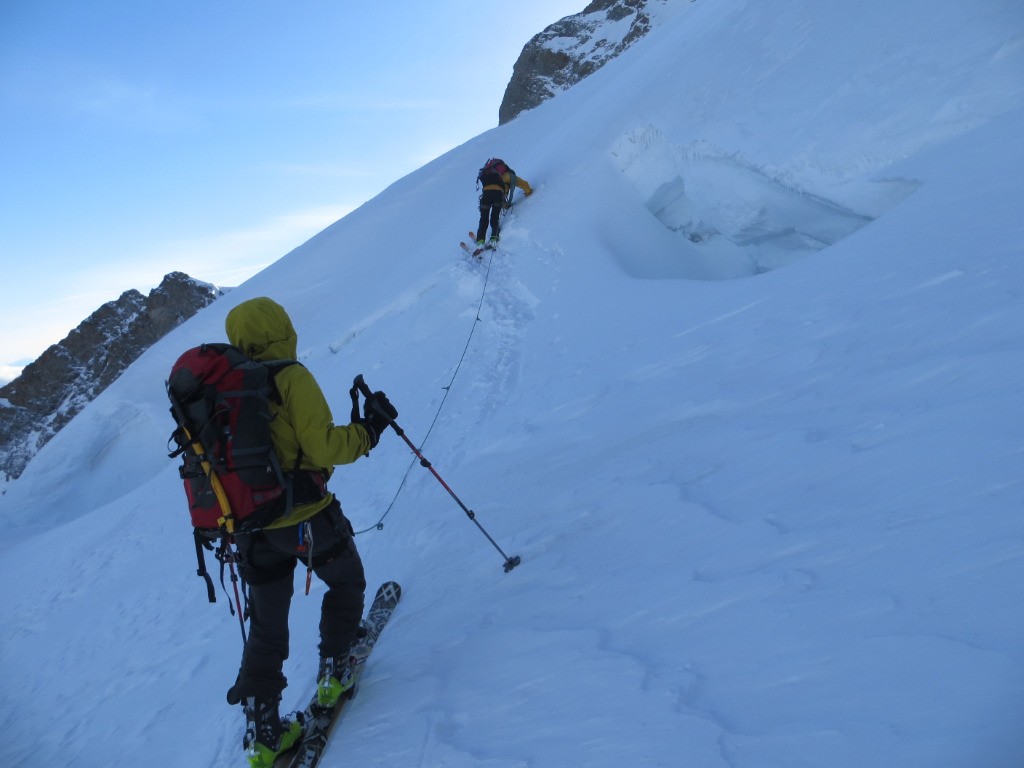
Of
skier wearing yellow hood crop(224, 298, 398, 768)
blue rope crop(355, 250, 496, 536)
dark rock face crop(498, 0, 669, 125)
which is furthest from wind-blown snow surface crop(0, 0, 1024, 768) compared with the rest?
dark rock face crop(498, 0, 669, 125)

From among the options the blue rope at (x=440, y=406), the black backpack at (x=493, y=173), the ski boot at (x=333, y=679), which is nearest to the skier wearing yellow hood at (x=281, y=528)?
the ski boot at (x=333, y=679)

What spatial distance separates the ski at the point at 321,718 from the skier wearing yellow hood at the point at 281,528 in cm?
6

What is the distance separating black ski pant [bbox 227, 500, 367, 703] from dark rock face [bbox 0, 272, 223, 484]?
51.8m

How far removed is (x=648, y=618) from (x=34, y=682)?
251 inches

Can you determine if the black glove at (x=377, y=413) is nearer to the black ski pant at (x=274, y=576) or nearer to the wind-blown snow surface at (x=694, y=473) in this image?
the black ski pant at (x=274, y=576)

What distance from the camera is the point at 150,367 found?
14.0 m

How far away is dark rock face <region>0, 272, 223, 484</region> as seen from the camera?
49.9 m

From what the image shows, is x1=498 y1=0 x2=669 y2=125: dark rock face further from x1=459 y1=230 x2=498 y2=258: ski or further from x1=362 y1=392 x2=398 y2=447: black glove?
x1=362 y1=392 x2=398 y2=447: black glove

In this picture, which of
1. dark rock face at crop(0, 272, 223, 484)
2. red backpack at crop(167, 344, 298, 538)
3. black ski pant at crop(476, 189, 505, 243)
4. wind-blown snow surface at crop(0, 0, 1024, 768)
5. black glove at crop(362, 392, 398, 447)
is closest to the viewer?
wind-blown snow surface at crop(0, 0, 1024, 768)

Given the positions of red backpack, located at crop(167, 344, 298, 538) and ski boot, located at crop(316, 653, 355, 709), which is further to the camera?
ski boot, located at crop(316, 653, 355, 709)

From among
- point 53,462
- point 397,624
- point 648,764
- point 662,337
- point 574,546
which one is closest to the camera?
point 648,764

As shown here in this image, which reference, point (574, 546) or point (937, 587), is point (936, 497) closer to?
point (937, 587)

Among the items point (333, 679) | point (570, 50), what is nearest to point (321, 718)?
point (333, 679)

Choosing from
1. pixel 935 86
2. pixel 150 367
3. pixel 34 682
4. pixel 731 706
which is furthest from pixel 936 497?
pixel 150 367
